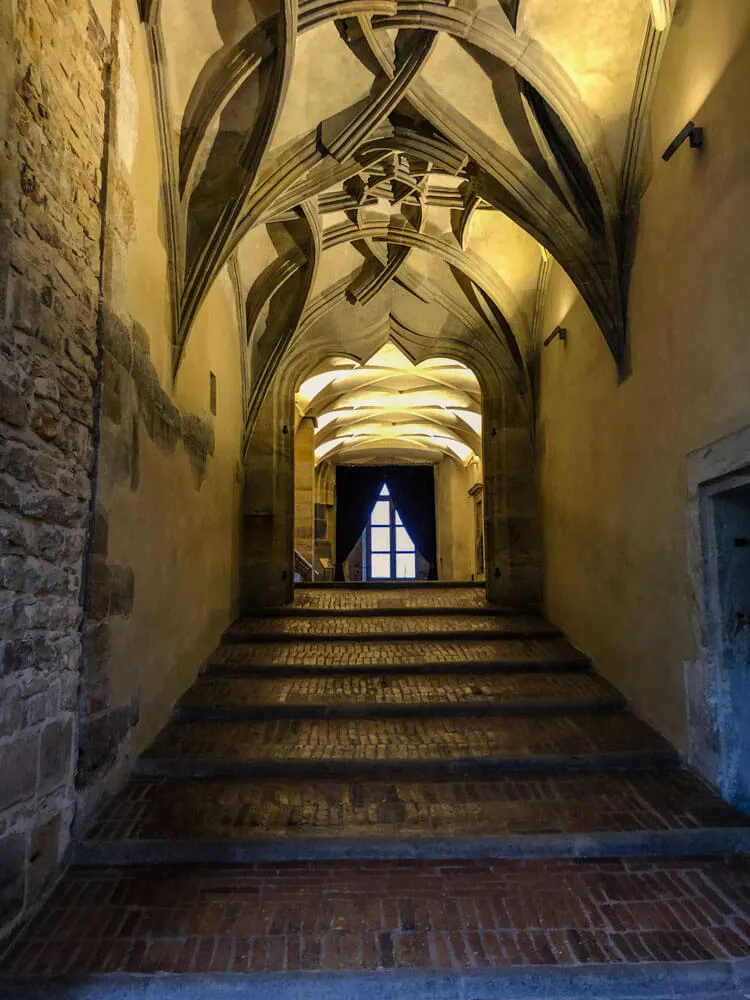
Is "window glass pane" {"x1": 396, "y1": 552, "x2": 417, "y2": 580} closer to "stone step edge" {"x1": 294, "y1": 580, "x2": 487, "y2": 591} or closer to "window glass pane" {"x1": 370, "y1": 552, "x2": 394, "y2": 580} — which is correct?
"window glass pane" {"x1": 370, "y1": 552, "x2": 394, "y2": 580}

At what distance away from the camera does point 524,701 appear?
406 cm

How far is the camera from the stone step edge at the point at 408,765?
3.34 m

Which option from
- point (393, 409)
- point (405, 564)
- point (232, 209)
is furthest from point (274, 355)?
point (405, 564)

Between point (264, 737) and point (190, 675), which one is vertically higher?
point (190, 675)

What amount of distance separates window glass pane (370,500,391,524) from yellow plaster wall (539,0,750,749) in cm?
1439

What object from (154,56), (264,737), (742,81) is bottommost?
(264,737)

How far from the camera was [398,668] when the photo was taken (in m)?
4.63

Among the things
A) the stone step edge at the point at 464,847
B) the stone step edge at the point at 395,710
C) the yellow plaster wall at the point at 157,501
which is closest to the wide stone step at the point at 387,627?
the yellow plaster wall at the point at 157,501

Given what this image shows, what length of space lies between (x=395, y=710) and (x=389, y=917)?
5.54ft

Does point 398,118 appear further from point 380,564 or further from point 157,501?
point 380,564

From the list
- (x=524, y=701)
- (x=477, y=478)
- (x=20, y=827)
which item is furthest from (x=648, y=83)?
(x=477, y=478)

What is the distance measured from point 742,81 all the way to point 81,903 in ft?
13.9

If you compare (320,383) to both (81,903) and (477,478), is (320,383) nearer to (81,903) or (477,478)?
(477,478)

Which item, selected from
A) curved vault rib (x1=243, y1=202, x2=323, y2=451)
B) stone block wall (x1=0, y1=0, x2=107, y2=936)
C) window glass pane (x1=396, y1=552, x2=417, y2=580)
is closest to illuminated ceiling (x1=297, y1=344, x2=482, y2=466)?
curved vault rib (x1=243, y1=202, x2=323, y2=451)
